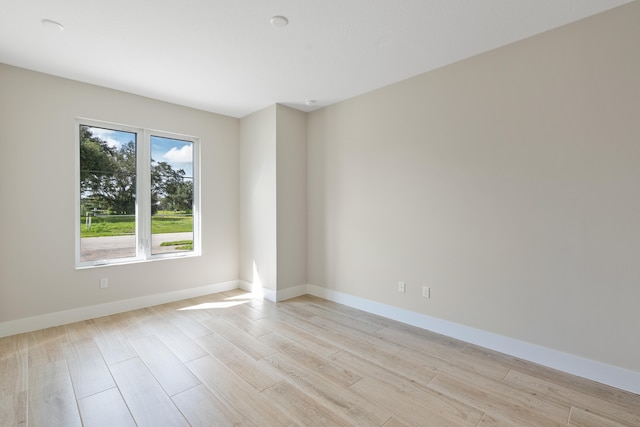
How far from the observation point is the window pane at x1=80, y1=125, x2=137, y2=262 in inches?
137

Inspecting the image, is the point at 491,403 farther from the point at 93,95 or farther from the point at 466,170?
the point at 93,95

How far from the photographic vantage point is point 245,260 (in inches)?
182

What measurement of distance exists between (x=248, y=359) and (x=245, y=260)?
2.24 meters

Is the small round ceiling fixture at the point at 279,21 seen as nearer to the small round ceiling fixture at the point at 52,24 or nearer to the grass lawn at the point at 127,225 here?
the small round ceiling fixture at the point at 52,24

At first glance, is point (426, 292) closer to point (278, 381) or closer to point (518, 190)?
point (518, 190)

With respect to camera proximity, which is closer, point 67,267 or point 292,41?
point 292,41

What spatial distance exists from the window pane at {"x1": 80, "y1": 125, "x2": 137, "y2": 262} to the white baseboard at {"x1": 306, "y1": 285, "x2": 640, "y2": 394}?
320 centimetres

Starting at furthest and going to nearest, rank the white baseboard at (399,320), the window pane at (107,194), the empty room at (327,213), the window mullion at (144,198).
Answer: the window mullion at (144,198) < the window pane at (107,194) < the white baseboard at (399,320) < the empty room at (327,213)

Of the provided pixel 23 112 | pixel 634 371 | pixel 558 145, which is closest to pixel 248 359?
pixel 634 371

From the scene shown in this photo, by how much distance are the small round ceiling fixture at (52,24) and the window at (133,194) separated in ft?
4.34

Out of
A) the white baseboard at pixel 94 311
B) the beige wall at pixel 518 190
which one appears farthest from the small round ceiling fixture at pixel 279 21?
the white baseboard at pixel 94 311

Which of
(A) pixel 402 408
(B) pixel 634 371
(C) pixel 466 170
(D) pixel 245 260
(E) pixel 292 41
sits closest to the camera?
(A) pixel 402 408

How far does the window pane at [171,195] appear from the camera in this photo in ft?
13.2

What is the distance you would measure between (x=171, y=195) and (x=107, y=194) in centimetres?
74
